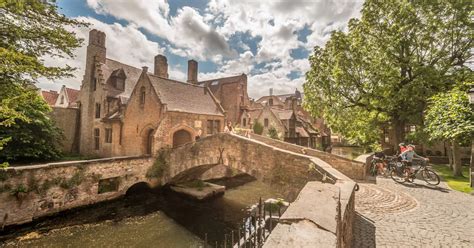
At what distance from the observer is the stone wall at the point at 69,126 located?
79.0ft

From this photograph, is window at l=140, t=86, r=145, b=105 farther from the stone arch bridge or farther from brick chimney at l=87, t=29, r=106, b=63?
brick chimney at l=87, t=29, r=106, b=63

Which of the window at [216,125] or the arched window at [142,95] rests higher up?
the arched window at [142,95]

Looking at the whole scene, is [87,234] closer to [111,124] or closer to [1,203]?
[1,203]

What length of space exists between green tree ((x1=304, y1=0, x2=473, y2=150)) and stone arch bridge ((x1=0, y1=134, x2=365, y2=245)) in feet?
19.5

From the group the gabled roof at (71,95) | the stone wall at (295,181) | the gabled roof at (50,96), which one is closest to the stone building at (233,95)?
the stone wall at (295,181)

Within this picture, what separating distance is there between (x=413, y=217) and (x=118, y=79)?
2594 cm

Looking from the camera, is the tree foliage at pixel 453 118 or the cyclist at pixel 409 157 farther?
the cyclist at pixel 409 157

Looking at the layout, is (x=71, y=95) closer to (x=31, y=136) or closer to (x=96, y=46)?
(x=96, y=46)

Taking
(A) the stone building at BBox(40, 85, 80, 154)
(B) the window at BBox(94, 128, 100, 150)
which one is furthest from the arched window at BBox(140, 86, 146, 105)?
(A) the stone building at BBox(40, 85, 80, 154)

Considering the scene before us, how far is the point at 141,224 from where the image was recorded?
1012cm

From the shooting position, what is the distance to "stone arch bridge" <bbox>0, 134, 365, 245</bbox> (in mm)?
9188

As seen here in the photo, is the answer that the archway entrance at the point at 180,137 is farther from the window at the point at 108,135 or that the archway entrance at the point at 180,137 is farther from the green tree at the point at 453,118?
the green tree at the point at 453,118

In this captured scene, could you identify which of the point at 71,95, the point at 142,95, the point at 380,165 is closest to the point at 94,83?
the point at 142,95

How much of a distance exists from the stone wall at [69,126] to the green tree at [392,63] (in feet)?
87.6
